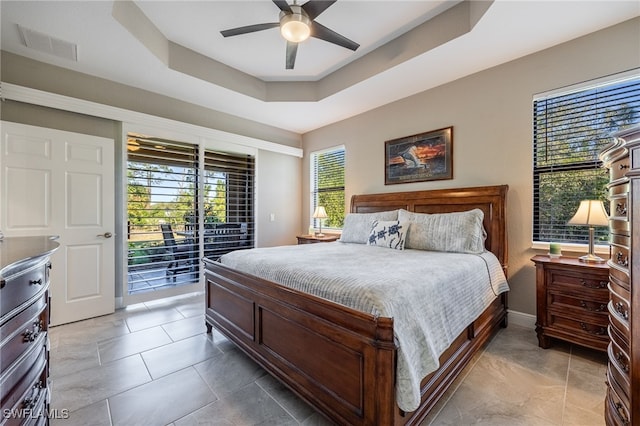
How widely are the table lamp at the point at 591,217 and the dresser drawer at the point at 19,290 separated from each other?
11.6 ft

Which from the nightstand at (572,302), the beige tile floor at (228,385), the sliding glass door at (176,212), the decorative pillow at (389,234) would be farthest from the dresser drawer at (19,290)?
the nightstand at (572,302)

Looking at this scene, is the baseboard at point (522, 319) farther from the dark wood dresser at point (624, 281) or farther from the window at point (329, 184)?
the window at point (329, 184)

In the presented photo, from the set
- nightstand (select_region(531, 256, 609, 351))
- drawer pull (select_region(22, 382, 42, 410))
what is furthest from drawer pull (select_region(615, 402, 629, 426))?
drawer pull (select_region(22, 382, 42, 410))

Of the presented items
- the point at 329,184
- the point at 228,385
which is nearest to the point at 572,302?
the point at 228,385

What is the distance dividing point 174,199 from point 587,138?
4.79 meters

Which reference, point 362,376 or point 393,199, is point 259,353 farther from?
point 393,199

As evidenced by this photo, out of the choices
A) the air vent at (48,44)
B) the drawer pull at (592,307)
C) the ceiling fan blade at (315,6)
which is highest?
the ceiling fan blade at (315,6)

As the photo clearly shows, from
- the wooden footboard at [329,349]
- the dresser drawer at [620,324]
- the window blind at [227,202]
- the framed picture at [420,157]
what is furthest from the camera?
the window blind at [227,202]

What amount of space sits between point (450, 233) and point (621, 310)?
169 cm

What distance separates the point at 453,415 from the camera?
1.66 meters

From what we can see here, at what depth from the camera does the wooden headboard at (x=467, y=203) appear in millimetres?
2953

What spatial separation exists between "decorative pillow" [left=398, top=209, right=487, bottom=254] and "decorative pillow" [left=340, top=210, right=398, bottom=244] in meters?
0.46

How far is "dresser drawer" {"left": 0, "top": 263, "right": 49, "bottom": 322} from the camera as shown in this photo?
3.13 feet

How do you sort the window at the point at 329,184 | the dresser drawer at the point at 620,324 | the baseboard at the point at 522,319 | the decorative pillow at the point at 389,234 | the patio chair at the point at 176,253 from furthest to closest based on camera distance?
the window at the point at 329,184, the patio chair at the point at 176,253, the decorative pillow at the point at 389,234, the baseboard at the point at 522,319, the dresser drawer at the point at 620,324
